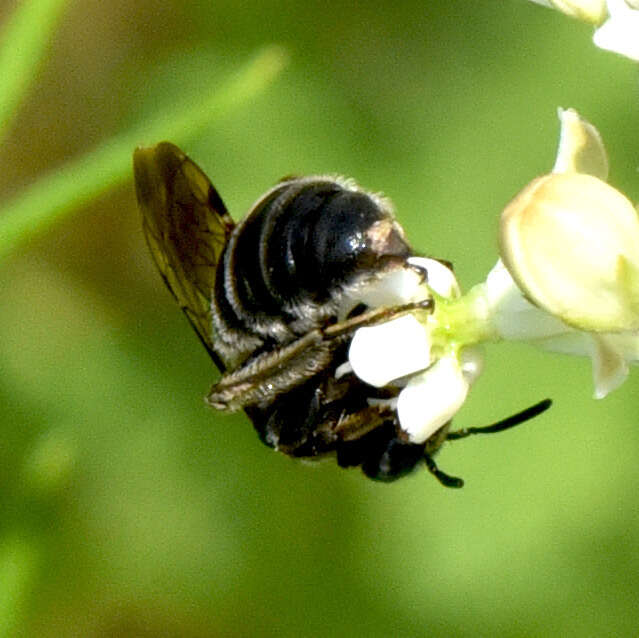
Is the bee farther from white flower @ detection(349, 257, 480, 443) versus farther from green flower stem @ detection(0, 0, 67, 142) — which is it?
green flower stem @ detection(0, 0, 67, 142)

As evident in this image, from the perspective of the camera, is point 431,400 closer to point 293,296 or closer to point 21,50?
point 293,296

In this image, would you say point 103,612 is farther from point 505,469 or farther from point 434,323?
point 434,323

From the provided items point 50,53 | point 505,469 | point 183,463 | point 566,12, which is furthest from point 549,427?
point 566,12

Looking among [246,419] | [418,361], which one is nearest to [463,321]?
[418,361]

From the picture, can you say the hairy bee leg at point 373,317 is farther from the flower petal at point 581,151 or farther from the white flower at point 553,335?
the flower petal at point 581,151

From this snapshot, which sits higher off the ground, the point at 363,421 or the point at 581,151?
the point at 581,151

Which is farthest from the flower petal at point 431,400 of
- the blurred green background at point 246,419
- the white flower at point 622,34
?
the blurred green background at point 246,419

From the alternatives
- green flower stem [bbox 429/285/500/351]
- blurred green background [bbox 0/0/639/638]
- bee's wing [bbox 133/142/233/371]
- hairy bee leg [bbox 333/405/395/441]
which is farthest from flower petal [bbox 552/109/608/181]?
blurred green background [bbox 0/0/639/638]

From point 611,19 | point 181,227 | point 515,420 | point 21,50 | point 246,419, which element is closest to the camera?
point 611,19
